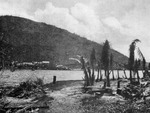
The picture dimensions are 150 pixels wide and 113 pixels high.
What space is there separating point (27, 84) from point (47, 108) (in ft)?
37.3

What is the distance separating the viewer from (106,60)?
41.0m

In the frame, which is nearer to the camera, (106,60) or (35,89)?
(35,89)

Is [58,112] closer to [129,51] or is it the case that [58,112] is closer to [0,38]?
[0,38]

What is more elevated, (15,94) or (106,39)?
(106,39)

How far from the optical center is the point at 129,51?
41500 mm

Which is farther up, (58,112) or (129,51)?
(129,51)

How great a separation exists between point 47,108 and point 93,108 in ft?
15.4

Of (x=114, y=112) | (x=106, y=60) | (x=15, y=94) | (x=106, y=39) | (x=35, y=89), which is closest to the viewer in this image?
(x=114, y=112)

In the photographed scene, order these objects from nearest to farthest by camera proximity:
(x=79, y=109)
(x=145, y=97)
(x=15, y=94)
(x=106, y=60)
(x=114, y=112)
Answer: (x=114, y=112) → (x=79, y=109) → (x=145, y=97) → (x=15, y=94) → (x=106, y=60)

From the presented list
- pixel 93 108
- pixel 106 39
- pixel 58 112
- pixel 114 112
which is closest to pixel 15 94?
pixel 58 112

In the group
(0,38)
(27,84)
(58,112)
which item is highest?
(0,38)

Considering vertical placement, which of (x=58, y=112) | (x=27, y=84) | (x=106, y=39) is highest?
(x=106, y=39)

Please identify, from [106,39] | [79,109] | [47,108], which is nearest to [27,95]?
[47,108]

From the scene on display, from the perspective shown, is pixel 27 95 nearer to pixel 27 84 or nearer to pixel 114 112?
pixel 27 84
